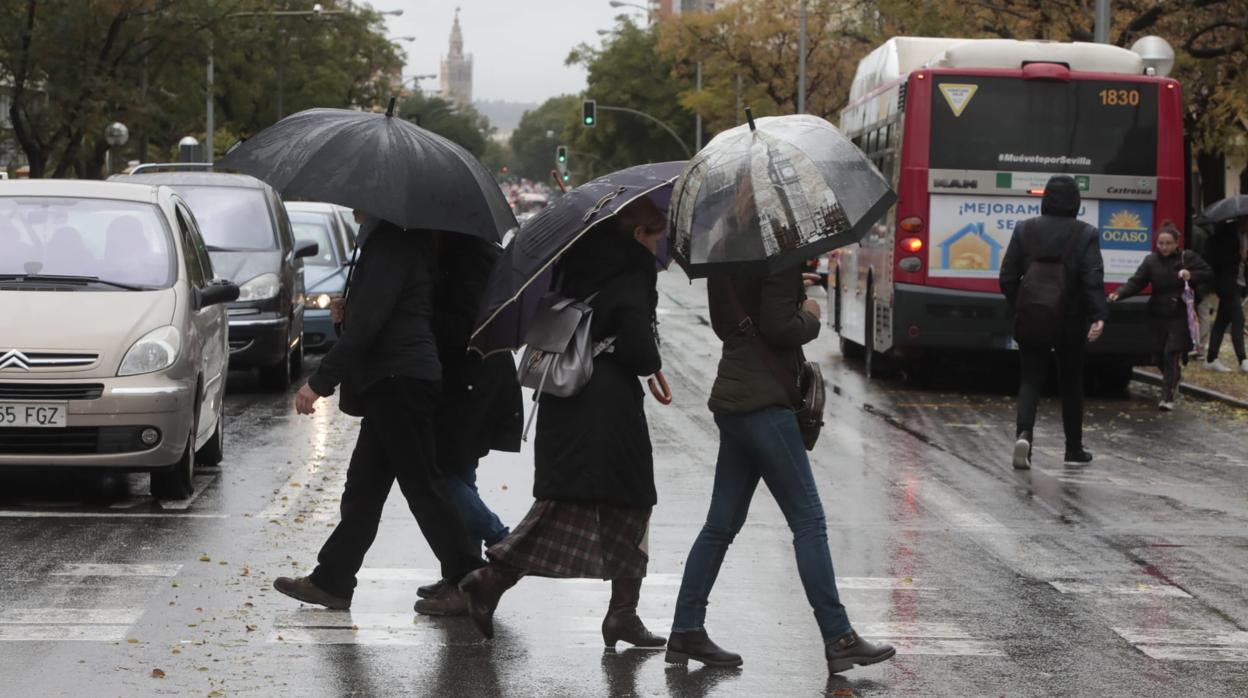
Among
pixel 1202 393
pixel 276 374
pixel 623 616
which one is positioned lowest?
pixel 1202 393

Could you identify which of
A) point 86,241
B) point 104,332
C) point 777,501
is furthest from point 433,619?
point 86,241

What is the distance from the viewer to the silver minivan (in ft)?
32.6

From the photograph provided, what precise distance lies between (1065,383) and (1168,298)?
4625 mm

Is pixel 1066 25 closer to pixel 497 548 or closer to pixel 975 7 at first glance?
pixel 975 7

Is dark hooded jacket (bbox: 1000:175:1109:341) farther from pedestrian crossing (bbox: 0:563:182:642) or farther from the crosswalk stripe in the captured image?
pedestrian crossing (bbox: 0:563:182:642)

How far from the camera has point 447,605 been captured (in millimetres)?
7598

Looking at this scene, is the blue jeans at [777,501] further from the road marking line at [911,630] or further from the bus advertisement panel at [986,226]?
the bus advertisement panel at [986,226]

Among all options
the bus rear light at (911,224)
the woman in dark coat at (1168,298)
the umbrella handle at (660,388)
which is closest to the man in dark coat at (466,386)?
the umbrella handle at (660,388)

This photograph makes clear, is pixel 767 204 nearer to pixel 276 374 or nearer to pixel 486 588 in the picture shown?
pixel 486 588

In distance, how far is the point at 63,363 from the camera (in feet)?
32.6

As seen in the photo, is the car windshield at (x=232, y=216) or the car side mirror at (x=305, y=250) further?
the car side mirror at (x=305, y=250)

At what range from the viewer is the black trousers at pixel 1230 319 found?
20.9 metres

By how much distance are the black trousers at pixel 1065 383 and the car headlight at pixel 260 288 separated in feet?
22.9

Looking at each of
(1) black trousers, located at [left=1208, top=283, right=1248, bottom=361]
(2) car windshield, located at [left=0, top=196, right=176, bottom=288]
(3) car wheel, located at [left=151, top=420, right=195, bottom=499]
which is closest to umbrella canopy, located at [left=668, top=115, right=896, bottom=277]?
(3) car wheel, located at [left=151, top=420, right=195, bottom=499]
